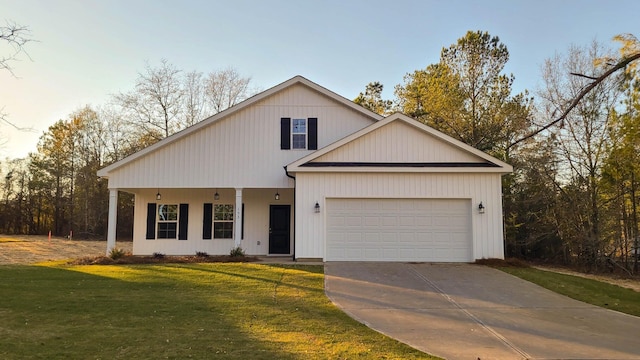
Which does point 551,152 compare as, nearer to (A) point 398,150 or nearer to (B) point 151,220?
(A) point 398,150

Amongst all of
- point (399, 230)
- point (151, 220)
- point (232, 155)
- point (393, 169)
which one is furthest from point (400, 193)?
point (151, 220)

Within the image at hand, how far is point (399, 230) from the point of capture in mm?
13508

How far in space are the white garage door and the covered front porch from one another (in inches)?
135

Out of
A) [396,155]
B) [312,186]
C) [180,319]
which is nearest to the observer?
[180,319]

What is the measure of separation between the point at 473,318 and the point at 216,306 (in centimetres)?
465

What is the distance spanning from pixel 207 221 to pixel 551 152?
45.6ft

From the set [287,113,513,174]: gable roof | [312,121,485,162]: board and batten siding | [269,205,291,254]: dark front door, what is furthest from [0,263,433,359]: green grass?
[269,205,291,254]: dark front door

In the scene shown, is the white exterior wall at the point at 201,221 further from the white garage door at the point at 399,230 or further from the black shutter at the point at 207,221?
the white garage door at the point at 399,230

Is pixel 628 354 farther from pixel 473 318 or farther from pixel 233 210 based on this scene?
pixel 233 210

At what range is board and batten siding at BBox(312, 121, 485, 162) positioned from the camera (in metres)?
13.7

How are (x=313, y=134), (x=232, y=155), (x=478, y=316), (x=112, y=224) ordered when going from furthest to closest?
1. (x=313, y=134)
2. (x=232, y=155)
3. (x=112, y=224)
4. (x=478, y=316)

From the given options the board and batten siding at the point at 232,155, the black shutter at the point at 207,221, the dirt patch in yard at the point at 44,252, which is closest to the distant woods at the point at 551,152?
the board and batten siding at the point at 232,155

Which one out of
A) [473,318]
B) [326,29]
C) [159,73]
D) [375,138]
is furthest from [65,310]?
[159,73]

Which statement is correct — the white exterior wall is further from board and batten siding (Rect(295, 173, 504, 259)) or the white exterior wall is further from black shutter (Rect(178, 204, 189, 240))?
board and batten siding (Rect(295, 173, 504, 259))
